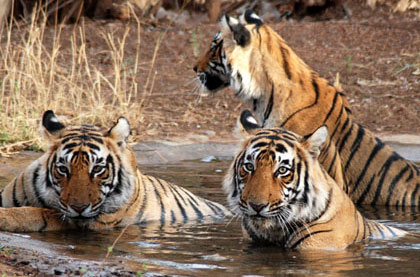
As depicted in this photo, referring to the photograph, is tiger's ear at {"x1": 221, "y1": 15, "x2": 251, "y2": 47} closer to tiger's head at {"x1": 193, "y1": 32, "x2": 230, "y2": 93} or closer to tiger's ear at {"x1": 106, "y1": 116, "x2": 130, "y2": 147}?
tiger's head at {"x1": 193, "y1": 32, "x2": 230, "y2": 93}

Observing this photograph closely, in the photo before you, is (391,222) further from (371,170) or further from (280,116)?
(280,116)

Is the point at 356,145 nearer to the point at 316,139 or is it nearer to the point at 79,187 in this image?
the point at 316,139

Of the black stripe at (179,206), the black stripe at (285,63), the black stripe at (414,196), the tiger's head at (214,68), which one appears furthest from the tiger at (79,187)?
the black stripe at (414,196)

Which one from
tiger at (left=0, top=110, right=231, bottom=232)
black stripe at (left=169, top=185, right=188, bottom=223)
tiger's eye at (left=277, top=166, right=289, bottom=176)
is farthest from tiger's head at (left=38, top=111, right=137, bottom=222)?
tiger's eye at (left=277, top=166, right=289, bottom=176)

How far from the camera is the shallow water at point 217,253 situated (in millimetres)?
4297

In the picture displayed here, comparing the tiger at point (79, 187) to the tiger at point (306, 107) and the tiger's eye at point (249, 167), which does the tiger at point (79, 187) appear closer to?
the tiger's eye at point (249, 167)

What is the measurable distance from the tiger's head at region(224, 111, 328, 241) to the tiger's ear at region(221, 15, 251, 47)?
1.99 m

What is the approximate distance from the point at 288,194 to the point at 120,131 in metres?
1.26

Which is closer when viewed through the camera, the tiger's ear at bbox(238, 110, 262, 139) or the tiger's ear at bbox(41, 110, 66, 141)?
the tiger's ear at bbox(238, 110, 262, 139)

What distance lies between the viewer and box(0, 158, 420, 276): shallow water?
4297mm

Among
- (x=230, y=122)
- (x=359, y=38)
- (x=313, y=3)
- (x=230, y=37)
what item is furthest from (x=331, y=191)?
(x=313, y=3)

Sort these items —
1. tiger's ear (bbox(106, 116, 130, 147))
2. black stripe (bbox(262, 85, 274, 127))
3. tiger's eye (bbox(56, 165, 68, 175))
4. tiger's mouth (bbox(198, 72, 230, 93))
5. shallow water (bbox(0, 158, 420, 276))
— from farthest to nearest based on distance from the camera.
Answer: tiger's mouth (bbox(198, 72, 230, 93)) → black stripe (bbox(262, 85, 274, 127)) → tiger's ear (bbox(106, 116, 130, 147)) → tiger's eye (bbox(56, 165, 68, 175)) → shallow water (bbox(0, 158, 420, 276))

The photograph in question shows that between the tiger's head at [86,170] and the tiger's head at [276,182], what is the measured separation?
0.80 m

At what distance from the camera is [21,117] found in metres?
8.20
